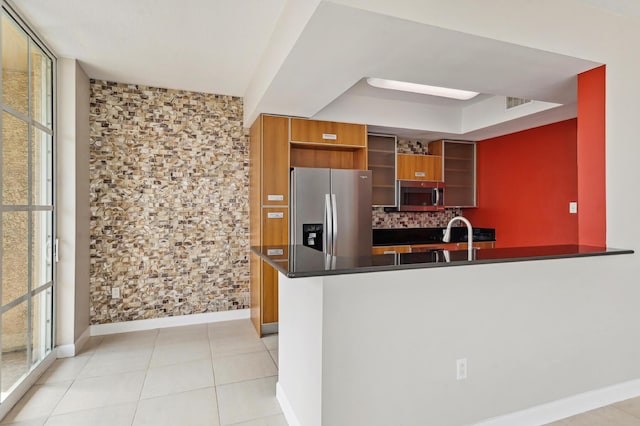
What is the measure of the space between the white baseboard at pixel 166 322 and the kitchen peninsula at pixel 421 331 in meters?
2.00

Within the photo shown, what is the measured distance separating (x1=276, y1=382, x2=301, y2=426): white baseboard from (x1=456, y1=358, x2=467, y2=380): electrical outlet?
913 millimetres

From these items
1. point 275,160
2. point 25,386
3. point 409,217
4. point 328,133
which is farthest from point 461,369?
point 409,217

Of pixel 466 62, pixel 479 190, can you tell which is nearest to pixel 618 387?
pixel 466 62

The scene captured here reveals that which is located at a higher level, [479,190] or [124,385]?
[479,190]

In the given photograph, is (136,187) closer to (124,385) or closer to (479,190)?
(124,385)

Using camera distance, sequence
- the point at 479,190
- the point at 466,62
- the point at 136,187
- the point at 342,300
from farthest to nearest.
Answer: the point at 479,190
the point at 136,187
the point at 466,62
the point at 342,300

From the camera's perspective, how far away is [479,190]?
5199 millimetres

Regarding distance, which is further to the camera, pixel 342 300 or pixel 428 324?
pixel 428 324

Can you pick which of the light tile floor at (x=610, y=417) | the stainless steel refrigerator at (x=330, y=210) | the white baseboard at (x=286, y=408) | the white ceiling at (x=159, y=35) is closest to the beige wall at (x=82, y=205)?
the white ceiling at (x=159, y=35)

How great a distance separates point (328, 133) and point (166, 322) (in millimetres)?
2752

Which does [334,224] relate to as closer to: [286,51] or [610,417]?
[286,51]

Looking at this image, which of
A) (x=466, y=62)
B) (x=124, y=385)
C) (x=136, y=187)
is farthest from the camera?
(x=136, y=187)

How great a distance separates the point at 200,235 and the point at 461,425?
3117 mm

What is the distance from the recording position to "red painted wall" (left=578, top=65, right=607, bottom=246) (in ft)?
8.03
